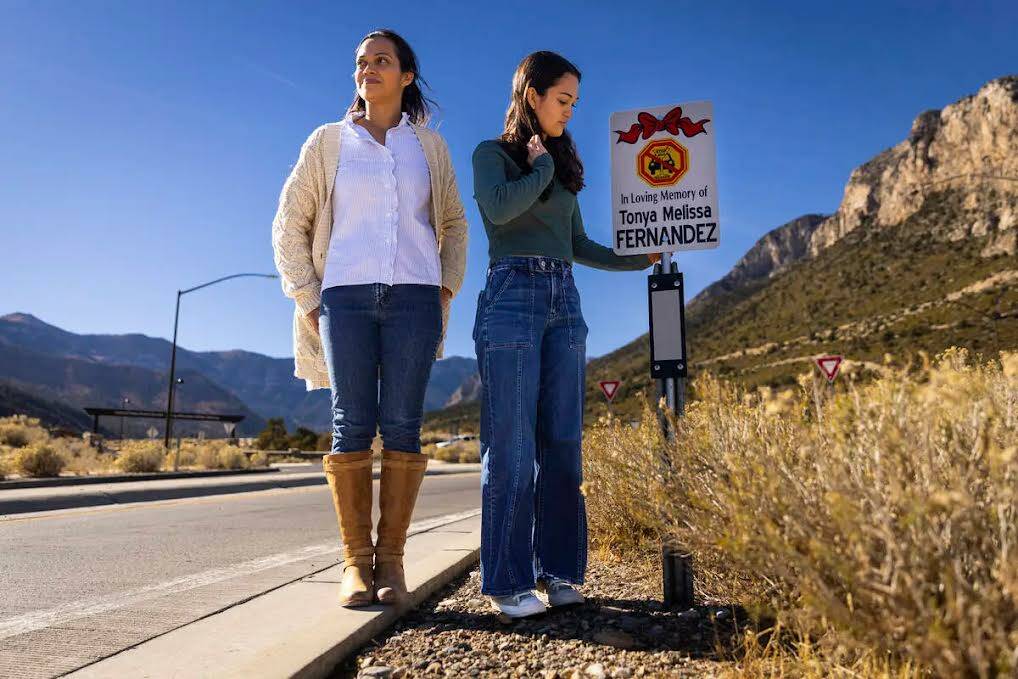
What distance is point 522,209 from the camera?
3061 mm

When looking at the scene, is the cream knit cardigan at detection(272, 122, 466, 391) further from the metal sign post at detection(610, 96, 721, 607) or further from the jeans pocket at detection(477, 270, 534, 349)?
the metal sign post at detection(610, 96, 721, 607)

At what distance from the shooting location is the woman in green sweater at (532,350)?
309 cm

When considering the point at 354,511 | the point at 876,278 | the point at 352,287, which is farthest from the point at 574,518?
the point at 876,278

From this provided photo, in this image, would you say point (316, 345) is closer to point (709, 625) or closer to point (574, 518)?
point (574, 518)

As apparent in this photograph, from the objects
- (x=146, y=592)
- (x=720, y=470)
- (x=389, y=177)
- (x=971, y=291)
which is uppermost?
(x=971, y=291)

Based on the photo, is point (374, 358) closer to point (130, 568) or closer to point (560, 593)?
point (560, 593)

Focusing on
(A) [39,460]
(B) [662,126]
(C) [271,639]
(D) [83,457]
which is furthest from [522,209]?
(D) [83,457]

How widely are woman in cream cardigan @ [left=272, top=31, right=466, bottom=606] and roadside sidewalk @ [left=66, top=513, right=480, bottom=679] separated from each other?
22cm

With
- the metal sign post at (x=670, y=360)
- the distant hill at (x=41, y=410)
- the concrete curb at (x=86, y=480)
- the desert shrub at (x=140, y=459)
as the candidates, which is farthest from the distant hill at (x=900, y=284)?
the distant hill at (x=41, y=410)

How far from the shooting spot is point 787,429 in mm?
2689

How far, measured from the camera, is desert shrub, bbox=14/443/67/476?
677 inches

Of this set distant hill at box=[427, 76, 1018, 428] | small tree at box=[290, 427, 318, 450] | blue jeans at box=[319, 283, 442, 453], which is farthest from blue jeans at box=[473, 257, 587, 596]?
small tree at box=[290, 427, 318, 450]

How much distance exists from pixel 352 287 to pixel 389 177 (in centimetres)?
56

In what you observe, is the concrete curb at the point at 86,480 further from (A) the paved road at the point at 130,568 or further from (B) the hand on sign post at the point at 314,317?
(B) the hand on sign post at the point at 314,317
